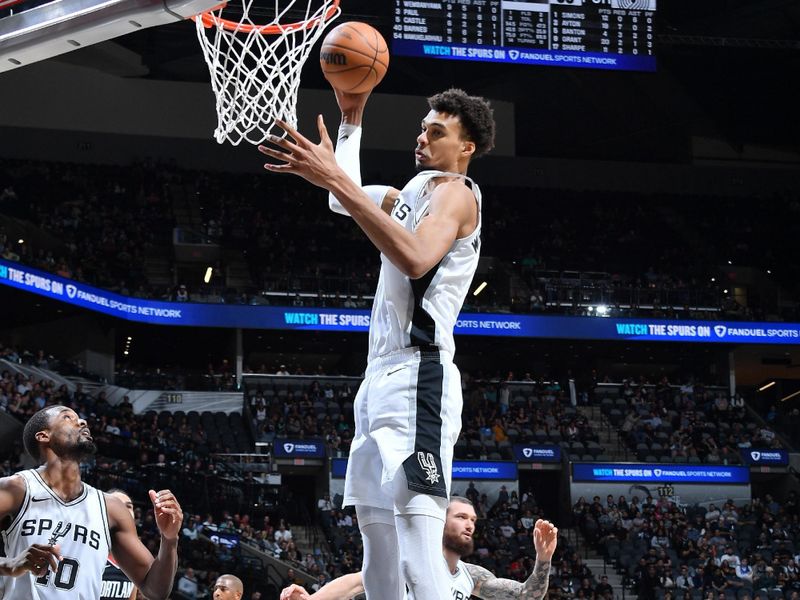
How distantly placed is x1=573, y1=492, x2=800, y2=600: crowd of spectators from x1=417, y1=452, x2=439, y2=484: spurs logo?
1682 centimetres

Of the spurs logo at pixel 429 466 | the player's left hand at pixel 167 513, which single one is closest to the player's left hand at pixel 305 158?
the spurs logo at pixel 429 466

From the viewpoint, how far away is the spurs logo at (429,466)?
135 inches

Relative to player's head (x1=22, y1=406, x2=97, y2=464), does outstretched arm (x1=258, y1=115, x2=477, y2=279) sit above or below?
above

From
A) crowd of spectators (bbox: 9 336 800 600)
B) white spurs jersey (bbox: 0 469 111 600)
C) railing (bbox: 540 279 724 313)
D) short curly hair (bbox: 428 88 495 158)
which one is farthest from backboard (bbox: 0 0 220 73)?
railing (bbox: 540 279 724 313)

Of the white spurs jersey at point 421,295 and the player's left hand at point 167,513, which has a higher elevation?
the white spurs jersey at point 421,295

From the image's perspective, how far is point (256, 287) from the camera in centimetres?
2778

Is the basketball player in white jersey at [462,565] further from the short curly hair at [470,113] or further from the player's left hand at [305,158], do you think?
the player's left hand at [305,158]

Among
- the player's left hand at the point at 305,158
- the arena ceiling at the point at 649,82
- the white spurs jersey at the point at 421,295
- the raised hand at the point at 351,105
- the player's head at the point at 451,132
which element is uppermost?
the arena ceiling at the point at 649,82

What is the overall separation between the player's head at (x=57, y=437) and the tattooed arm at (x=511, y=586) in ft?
6.54

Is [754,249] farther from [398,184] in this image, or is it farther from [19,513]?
[19,513]

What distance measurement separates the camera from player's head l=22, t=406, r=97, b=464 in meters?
4.28

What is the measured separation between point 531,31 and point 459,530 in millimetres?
16348

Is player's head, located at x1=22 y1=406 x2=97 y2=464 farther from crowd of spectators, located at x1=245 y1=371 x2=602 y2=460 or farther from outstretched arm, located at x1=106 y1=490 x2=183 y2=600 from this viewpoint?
crowd of spectators, located at x1=245 y1=371 x2=602 y2=460

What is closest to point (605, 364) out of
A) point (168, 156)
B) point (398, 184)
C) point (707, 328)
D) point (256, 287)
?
point (707, 328)
